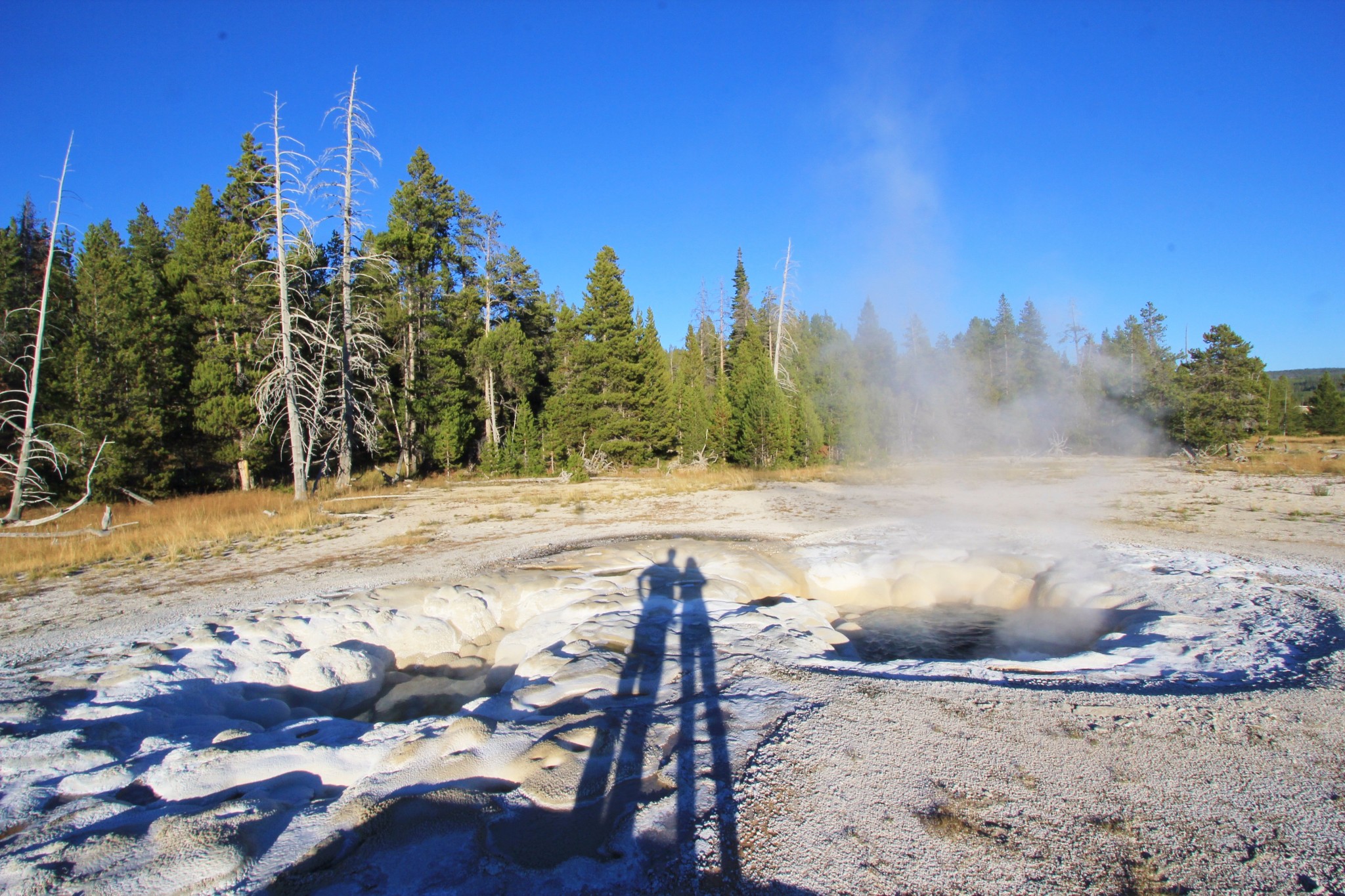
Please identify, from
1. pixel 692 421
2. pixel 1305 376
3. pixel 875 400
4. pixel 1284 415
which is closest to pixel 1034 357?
pixel 875 400

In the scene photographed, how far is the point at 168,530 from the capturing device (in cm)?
1169

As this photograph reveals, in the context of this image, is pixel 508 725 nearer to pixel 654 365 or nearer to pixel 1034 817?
pixel 1034 817

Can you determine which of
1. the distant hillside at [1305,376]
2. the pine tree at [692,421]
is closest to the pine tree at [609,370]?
the pine tree at [692,421]

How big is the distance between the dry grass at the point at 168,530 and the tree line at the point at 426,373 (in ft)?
4.17

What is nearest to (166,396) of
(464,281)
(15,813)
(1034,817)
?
(464,281)

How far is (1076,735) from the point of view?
3361mm

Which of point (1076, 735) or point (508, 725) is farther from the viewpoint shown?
point (508, 725)

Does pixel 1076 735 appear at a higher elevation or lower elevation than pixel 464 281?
lower

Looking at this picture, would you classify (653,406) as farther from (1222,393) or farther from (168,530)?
(1222,393)

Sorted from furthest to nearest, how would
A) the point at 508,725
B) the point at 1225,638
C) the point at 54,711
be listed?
the point at 1225,638, the point at 54,711, the point at 508,725

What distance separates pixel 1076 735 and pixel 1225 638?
9.01ft

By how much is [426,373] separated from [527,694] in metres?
24.5

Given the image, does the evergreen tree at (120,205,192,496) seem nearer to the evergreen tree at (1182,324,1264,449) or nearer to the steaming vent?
the steaming vent

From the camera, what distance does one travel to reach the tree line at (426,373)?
16.1 meters
